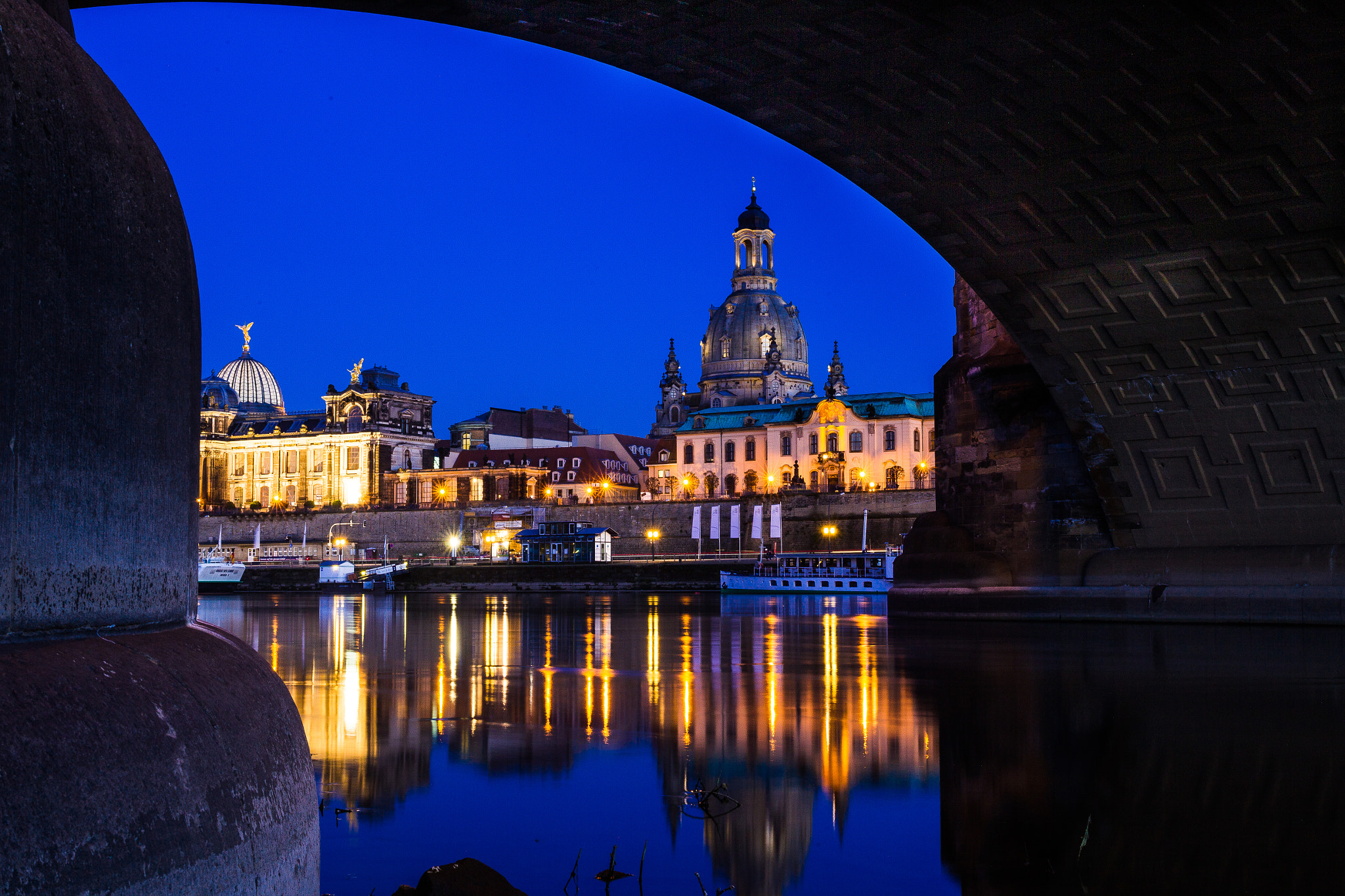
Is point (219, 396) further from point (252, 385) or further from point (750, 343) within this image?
point (750, 343)

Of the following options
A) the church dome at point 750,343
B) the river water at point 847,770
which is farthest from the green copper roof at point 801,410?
the river water at point 847,770

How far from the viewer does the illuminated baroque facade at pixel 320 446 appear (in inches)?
4596

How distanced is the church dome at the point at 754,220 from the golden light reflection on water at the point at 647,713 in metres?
119

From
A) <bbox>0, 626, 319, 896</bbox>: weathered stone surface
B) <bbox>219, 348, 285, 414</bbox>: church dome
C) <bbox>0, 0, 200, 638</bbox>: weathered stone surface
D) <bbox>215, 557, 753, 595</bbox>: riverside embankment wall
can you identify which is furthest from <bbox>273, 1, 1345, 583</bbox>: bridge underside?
<bbox>219, 348, 285, 414</bbox>: church dome

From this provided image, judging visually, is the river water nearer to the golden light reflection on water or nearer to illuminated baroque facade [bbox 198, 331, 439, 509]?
the golden light reflection on water

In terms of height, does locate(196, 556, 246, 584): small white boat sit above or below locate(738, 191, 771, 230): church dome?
below

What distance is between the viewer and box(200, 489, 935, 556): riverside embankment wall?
3425 inches

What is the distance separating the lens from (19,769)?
2.74m

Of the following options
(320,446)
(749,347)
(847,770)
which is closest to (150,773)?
(847,770)

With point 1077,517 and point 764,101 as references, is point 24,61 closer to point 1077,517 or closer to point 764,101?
point 764,101

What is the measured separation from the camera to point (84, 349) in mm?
3236

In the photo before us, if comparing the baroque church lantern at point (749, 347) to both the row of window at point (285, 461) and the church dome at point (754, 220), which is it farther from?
the row of window at point (285, 461)

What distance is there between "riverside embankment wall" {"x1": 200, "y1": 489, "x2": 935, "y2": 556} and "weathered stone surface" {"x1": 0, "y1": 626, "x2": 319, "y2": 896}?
79.0m

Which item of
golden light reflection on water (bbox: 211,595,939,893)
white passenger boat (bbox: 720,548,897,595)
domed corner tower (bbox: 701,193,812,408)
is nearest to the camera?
golden light reflection on water (bbox: 211,595,939,893)
